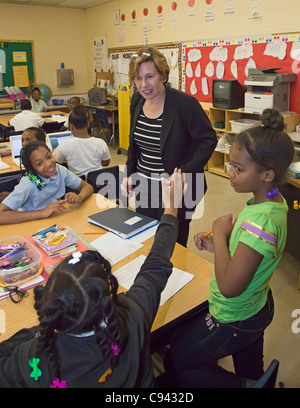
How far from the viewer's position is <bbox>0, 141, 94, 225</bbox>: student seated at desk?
6.17 feet

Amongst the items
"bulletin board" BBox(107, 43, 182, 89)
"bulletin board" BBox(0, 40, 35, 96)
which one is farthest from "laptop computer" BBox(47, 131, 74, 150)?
"bulletin board" BBox(0, 40, 35, 96)

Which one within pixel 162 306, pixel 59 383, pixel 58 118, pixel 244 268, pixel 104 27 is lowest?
pixel 162 306

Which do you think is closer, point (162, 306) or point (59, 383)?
point (59, 383)

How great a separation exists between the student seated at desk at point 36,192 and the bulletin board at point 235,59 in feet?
10.5

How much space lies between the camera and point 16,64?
283 inches

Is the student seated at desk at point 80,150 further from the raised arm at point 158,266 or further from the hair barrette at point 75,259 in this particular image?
the hair barrette at point 75,259

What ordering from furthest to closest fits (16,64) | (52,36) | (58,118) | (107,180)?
(52,36)
(16,64)
(58,118)
(107,180)

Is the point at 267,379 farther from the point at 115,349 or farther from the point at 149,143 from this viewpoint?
the point at 149,143

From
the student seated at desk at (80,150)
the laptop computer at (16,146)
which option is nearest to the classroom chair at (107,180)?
the student seated at desk at (80,150)

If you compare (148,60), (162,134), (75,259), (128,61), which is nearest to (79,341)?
(75,259)

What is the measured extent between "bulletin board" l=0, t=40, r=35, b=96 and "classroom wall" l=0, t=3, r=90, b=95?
0.11m

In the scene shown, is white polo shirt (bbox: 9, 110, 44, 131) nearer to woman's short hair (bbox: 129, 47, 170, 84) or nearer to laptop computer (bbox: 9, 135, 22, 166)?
laptop computer (bbox: 9, 135, 22, 166)

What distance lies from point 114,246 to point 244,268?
2.35ft
